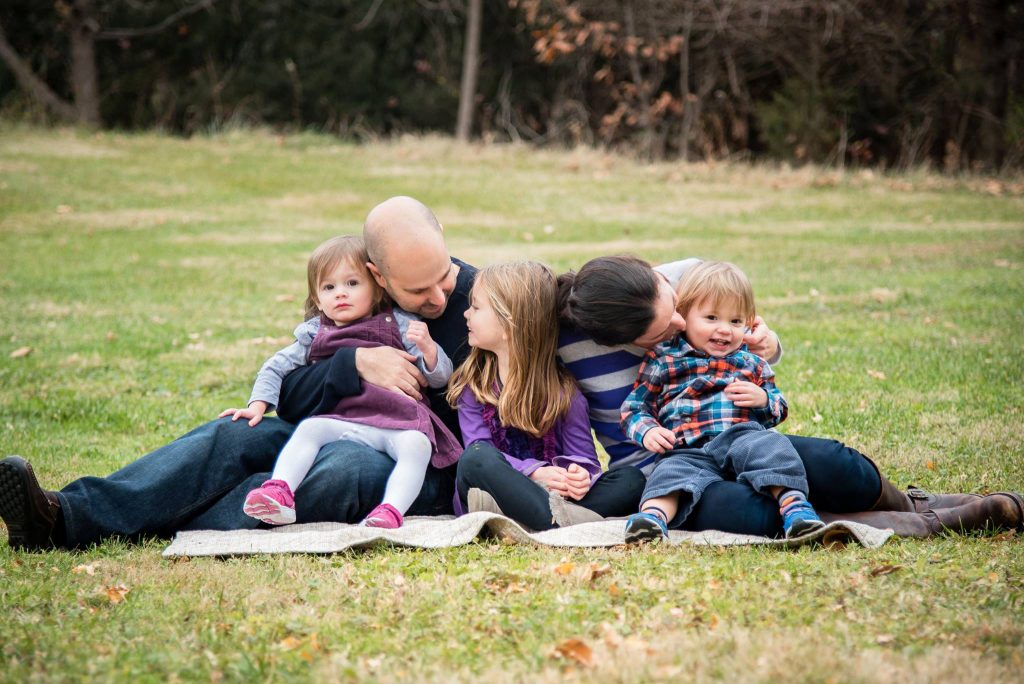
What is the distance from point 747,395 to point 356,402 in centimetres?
151

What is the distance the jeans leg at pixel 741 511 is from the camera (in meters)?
3.93

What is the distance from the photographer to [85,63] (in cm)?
2111

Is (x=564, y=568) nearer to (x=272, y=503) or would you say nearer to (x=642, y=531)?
(x=642, y=531)

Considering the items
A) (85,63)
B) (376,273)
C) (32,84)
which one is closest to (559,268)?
(376,273)

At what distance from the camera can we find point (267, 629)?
3.12m

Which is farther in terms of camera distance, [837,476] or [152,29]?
[152,29]

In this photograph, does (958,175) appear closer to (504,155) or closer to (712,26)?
(712,26)

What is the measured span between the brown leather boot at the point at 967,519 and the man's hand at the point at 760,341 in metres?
0.75

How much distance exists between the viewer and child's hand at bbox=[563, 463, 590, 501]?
164 inches

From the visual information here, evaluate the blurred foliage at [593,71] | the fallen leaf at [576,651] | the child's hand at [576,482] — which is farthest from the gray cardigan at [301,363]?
the blurred foliage at [593,71]

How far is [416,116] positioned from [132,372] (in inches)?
637

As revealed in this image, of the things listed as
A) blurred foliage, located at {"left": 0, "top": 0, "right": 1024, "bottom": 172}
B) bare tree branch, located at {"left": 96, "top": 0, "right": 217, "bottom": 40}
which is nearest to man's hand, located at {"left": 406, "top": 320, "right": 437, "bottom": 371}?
blurred foliage, located at {"left": 0, "top": 0, "right": 1024, "bottom": 172}

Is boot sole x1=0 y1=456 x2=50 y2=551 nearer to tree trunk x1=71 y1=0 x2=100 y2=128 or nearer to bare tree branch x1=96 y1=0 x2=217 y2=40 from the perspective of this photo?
tree trunk x1=71 y1=0 x2=100 y2=128

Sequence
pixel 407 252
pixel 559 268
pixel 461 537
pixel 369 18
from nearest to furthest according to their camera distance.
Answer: pixel 461 537
pixel 407 252
pixel 559 268
pixel 369 18
